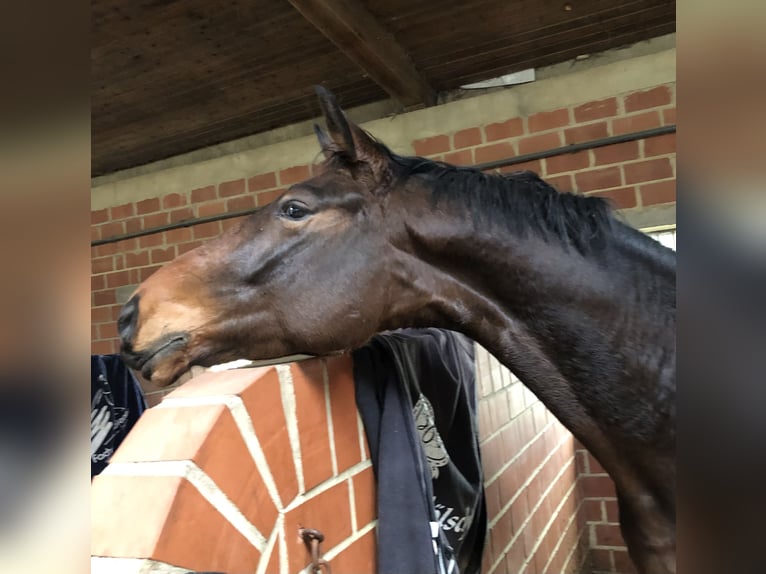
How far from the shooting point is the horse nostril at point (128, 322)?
0.76 m

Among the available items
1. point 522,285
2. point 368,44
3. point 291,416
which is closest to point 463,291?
point 522,285

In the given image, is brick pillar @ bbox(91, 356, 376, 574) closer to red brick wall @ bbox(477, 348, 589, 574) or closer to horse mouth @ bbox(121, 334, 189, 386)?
horse mouth @ bbox(121, 334, 189, 386)

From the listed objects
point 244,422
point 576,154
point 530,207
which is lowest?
point 244,422

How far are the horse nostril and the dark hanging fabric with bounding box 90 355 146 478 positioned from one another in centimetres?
95

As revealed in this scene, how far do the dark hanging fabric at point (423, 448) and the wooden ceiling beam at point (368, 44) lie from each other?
2.68 ft

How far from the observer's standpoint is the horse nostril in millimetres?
762

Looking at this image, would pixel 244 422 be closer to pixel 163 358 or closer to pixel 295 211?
pixel 163 358

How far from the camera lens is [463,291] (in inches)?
34.5

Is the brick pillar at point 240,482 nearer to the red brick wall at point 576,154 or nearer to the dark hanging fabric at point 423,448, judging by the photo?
the dark hanging fabric at point 423,448

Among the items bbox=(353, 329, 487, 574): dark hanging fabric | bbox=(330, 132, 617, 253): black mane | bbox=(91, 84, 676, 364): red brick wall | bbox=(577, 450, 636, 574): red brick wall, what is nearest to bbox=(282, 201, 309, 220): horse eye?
bbox=(330, 132, 617, 253): black mane

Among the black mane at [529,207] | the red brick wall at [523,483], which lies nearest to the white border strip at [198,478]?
the black mane at [529,207]

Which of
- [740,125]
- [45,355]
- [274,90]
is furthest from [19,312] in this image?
[274,90]

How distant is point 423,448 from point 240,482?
0.35m

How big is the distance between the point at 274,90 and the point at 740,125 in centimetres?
186
